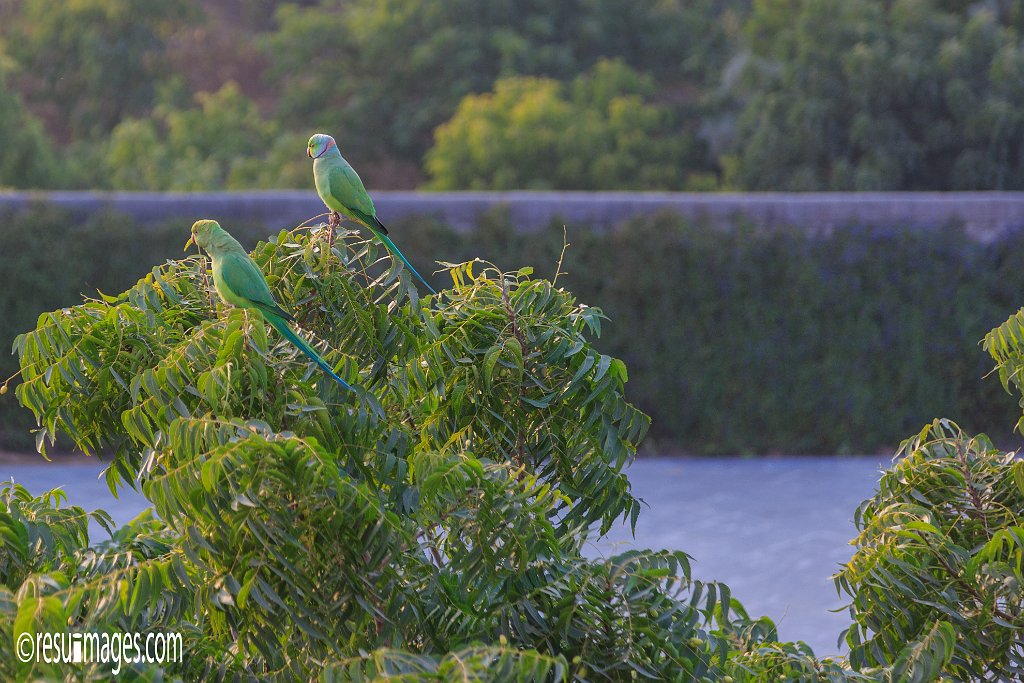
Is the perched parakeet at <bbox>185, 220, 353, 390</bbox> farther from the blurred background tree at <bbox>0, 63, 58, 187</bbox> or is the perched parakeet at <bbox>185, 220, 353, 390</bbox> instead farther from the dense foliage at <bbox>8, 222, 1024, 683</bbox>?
the blurred background tree at <bbox>0, 63, 58, 187</bbox>

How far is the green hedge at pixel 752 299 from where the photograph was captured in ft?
35.3

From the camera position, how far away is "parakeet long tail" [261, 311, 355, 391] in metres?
2.35

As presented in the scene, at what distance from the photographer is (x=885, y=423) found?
11039 millimetres

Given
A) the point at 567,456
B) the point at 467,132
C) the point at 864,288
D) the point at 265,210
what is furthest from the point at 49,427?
the point at 467,132

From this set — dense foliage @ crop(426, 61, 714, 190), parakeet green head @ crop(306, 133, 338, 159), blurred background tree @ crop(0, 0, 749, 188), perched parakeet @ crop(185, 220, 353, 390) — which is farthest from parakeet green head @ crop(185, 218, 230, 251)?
blurred background tree @ crop(0, 0, 749, 188)

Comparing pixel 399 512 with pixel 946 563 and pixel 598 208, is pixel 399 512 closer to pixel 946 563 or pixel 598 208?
pixel 946 563

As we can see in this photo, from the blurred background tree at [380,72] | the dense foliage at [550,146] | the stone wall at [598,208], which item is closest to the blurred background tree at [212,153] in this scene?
the blurred background tree at [380,72]

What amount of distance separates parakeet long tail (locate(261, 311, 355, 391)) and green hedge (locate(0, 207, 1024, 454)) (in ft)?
27.3

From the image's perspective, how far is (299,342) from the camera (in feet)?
7.72

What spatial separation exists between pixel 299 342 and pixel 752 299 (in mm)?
8959

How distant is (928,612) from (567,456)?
101 cm

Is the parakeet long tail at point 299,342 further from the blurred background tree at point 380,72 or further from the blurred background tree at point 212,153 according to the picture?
the blurred background tree at point 212,153

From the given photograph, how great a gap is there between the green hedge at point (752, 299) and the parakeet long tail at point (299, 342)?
27.3 ft

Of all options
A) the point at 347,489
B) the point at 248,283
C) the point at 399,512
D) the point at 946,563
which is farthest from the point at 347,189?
the point at 946,563
